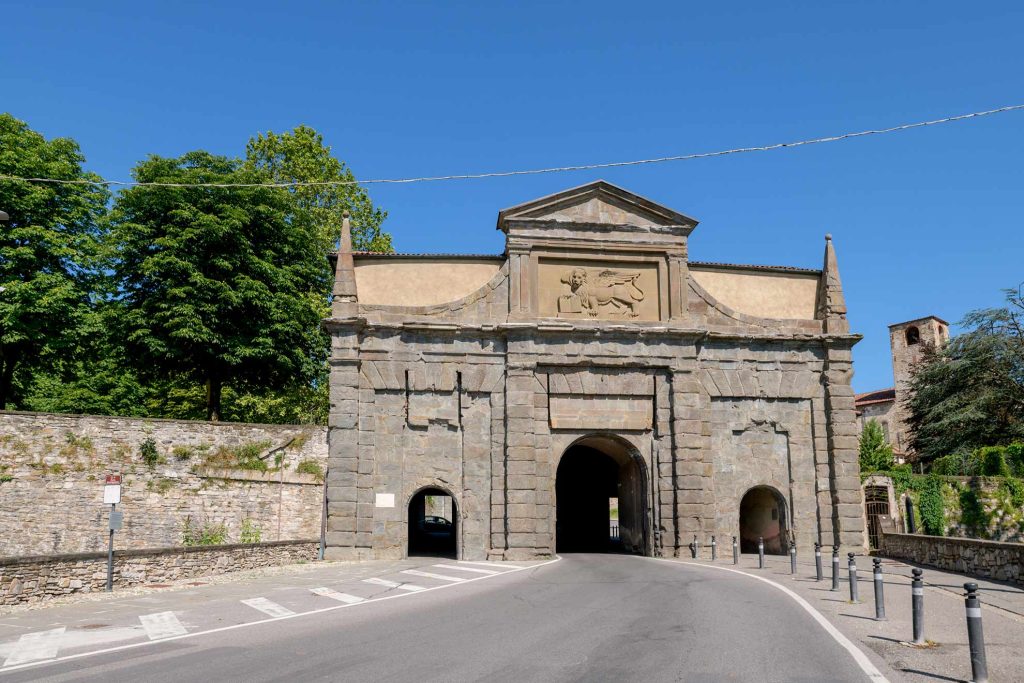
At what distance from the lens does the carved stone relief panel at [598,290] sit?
2641 centimetres

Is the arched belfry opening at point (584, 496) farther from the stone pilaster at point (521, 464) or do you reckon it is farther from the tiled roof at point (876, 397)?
the tiled roof at point (876, 397)

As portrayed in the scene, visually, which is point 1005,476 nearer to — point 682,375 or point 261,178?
point 682,375

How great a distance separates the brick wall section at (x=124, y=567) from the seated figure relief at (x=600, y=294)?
37.2ft

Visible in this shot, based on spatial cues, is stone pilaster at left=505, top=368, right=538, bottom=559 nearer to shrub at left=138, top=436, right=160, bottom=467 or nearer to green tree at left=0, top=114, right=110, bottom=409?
shrub at left=138, top=436, right=160, bottom=467

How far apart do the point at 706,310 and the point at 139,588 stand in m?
18.6

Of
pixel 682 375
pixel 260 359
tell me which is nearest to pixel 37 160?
pixel 260 359

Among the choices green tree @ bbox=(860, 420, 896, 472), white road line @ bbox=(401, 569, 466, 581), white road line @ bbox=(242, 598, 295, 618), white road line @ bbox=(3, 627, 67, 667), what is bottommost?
white road line @ bbox=(401, 569, 466, 581)

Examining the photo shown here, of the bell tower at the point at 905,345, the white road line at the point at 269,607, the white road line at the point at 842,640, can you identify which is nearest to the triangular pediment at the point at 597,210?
the white road line at the point at 842,640

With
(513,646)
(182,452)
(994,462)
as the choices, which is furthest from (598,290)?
(994,462)

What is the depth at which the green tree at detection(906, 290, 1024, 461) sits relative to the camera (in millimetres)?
44469

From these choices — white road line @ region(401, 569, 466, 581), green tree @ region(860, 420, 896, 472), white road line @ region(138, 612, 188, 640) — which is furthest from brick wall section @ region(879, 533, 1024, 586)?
green tree @ region(860, 420, 896, 472)

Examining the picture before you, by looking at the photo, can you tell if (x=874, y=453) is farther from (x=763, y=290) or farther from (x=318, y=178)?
(x=318, y=178)

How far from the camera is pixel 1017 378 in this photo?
46.2 metres

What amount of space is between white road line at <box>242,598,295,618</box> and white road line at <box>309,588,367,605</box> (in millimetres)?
1208
